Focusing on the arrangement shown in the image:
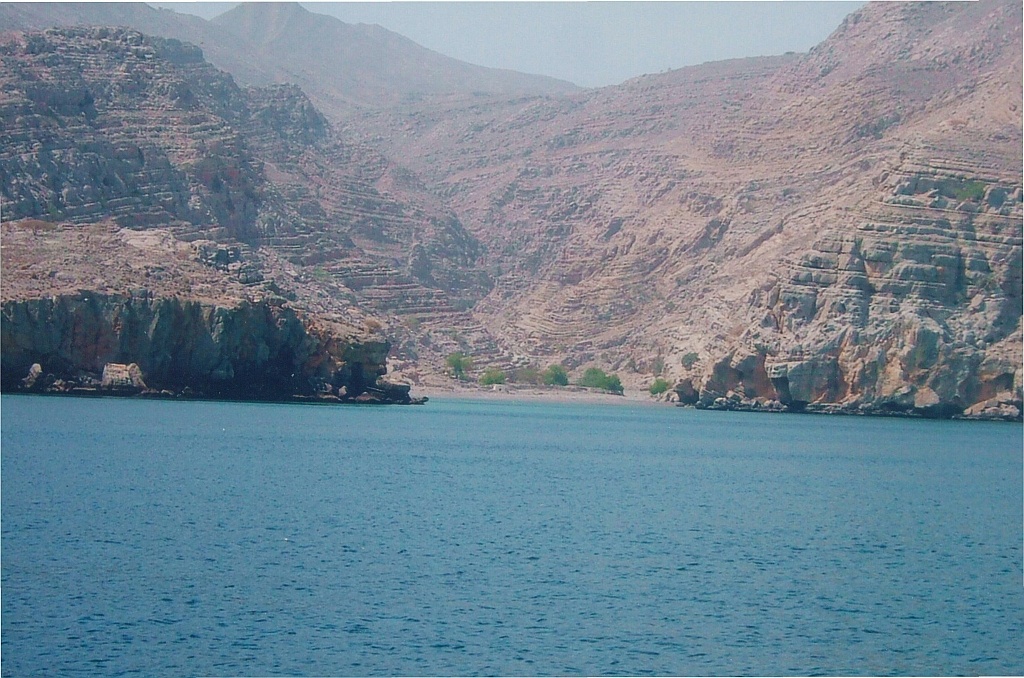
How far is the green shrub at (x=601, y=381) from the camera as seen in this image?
153 meters

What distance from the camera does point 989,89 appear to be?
6191 inches

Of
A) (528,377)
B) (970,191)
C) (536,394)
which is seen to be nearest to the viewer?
(970,191)

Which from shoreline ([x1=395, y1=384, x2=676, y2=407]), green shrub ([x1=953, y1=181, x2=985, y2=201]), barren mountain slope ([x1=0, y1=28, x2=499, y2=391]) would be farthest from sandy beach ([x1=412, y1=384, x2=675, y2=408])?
Result: green shrub ([x1=953, y1=181, x2=985, y2=201])

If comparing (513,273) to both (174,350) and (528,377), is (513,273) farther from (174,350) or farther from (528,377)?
(174,350)

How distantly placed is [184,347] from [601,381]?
6301cm

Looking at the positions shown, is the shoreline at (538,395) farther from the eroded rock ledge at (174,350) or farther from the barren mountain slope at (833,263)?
the eroded rock ledge at (174,350)

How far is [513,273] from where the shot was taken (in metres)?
200

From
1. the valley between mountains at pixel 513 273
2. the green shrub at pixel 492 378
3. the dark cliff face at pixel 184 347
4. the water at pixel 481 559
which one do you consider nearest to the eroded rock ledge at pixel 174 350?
the dark cliff face at pixel 184 347

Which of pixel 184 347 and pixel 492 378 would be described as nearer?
pixel 184 347

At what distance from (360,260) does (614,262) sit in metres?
32.3

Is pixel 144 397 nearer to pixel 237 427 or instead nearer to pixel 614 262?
pixel 237 427

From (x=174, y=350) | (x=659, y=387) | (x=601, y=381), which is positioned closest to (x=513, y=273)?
(x=601, y=381)

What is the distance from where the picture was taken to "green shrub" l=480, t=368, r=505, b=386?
154m

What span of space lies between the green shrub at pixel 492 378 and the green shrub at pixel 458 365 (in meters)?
1.98
